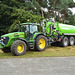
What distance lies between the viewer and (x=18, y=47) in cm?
775

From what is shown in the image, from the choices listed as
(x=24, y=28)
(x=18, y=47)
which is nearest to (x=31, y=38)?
(x=24, y=28)

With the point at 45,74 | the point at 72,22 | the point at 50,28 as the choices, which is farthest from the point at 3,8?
the point at 72,22

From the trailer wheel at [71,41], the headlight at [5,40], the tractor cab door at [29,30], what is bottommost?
the trailer wheel at [71,41]

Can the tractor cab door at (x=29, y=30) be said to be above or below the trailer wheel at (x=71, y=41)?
above

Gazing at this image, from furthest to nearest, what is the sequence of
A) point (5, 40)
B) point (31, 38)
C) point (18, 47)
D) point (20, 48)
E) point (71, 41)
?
1. point (71, 41)
2. point (31, 38)
3. point (5, 40)
4. point (20, 48)
5. point (18, 47)

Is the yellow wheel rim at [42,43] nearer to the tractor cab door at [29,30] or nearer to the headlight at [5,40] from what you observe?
the tractor cab door at [29,30]

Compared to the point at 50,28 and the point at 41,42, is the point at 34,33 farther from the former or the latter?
the point at 50,28

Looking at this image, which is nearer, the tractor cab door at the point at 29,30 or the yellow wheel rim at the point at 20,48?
the yellow wheel rim at the point at 20,48

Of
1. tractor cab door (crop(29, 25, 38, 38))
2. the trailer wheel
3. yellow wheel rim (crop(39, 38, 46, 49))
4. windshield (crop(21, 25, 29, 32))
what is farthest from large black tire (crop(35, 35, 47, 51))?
the trailer wheel

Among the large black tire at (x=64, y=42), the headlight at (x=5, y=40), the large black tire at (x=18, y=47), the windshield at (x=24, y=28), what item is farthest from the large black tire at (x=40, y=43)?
the large black tire at (x=64, y=42)

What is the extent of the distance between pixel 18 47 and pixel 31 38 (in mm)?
1482

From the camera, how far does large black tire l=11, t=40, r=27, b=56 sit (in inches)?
288

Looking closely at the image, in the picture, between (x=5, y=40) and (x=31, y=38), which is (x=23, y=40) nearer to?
(x=31, y=38)

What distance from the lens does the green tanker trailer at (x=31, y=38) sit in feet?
25.7
